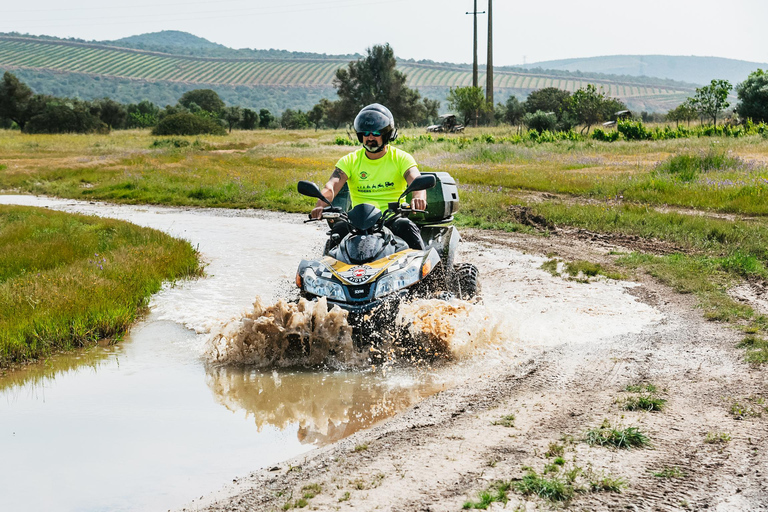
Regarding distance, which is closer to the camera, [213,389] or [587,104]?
[213,389]

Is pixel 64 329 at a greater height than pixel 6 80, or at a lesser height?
lesser

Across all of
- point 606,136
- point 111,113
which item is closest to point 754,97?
point 606,136

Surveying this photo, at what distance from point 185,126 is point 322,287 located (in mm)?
73482

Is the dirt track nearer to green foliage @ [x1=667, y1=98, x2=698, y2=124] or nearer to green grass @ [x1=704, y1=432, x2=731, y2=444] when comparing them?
green grass @ [x1=704, y1=432, x2=731, y2=444]

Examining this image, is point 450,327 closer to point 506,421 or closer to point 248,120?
point 506,421

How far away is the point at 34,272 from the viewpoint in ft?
35.5

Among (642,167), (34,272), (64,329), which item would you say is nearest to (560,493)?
(64,329)

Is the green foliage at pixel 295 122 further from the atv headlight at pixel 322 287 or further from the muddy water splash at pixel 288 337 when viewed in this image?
the atv headlight at pixel 322 287

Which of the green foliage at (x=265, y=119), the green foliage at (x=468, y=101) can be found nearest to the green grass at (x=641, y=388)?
the green foliage at (x=468, y=101)

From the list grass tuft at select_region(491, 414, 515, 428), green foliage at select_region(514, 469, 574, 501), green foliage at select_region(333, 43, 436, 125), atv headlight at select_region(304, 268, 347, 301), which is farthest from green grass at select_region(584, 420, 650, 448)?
green foliage at select_region(333, 43, 436, 125)

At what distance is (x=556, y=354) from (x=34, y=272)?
7695 mm

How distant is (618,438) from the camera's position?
451 centimetres

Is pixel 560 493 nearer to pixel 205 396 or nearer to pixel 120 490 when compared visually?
pixel 120 490

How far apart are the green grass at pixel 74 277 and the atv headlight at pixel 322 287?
2690 millimetres
